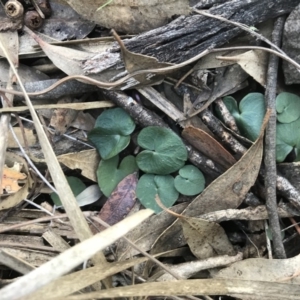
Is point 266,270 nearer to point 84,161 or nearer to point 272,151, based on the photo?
point 272,151

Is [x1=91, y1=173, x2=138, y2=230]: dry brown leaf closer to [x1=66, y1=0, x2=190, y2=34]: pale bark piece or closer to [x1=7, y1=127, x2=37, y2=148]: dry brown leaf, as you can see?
[x1=7, y1=127, x2=37, y2=148]: dry brown leaf

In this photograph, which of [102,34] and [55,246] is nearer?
[55,246]

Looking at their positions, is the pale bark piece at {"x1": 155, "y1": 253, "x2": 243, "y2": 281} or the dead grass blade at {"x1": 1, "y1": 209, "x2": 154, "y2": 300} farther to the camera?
the pale bark piece at {"x1": 155, "y1": 253, "x2": 243, "y2": 281}

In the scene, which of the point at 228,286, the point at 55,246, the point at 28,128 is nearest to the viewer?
the point at 228,286

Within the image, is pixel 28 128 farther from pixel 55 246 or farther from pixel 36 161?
pixel 55 246

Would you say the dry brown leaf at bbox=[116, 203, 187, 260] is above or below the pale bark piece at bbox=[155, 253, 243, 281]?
above

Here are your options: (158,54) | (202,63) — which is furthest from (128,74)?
(202,63)

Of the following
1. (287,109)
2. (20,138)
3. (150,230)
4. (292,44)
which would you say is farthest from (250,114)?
(20,138)

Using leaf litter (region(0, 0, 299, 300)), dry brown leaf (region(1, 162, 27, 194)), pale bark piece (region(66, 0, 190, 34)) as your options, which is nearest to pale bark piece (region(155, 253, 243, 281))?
leaf litter (region(0, 0, 299, 300))
